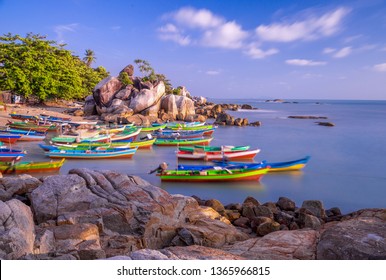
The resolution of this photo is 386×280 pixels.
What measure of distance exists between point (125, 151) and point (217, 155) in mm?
5310

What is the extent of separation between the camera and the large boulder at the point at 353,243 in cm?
428

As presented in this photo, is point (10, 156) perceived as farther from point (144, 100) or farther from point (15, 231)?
point (144, 100)

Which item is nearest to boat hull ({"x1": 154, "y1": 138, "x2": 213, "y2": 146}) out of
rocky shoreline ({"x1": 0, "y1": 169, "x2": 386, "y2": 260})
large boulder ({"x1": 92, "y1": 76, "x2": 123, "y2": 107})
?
rocky shoreline ({"x1": 0, "y1": 169, "x2": 386, "y2": 260})

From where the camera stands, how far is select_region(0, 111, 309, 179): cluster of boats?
13.0m

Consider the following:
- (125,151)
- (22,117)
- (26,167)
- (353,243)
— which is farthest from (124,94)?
(353,243)

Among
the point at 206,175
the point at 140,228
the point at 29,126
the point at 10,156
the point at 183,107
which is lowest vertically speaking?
the point at 206,175

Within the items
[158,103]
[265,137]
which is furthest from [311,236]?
[158,103]

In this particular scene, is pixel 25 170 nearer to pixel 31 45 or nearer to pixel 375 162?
pixel 375 162

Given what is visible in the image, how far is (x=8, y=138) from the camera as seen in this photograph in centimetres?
1986

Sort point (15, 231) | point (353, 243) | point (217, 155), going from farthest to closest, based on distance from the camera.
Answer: point (217, 155) → point (353, 243) → point (15, 231)

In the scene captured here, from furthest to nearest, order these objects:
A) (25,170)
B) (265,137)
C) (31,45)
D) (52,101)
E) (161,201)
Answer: (52,101) → (31,45) → (265,137) → (25,170) → (161,201)

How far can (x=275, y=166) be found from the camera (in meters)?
15.2

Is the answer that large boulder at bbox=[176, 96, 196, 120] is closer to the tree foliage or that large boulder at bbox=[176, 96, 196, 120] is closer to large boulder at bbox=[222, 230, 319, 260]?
the tree foliage

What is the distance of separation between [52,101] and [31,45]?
32.5 ft
